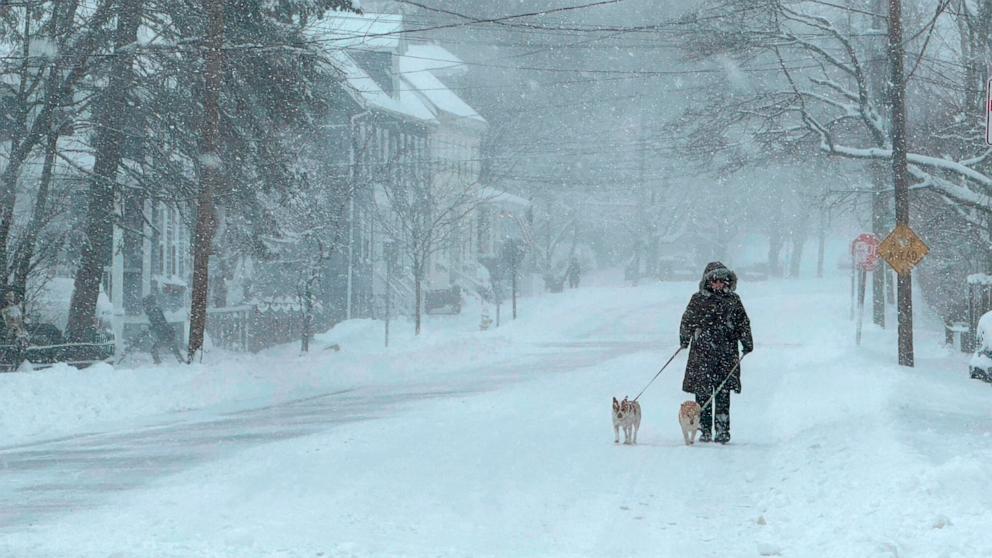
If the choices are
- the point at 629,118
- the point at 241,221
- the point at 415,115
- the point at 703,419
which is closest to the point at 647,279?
the point at 629,118

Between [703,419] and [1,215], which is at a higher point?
[1,215]

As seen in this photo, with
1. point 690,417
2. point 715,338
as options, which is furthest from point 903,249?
point 690,417

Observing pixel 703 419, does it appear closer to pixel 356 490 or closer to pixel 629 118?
pixel 356 490

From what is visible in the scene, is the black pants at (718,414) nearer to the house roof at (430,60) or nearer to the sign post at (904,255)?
the sign post at (904,255)

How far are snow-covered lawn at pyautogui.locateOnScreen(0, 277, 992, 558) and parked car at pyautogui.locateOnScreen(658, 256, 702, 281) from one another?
2408 inches

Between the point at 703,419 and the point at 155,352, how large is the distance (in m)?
15.2

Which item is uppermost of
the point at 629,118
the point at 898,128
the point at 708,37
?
the point at 629,118

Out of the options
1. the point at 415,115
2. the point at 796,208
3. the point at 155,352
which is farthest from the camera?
the point at 796,208

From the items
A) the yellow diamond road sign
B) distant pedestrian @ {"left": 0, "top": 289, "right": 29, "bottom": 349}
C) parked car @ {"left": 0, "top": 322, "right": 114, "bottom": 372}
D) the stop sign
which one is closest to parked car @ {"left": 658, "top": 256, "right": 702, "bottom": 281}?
the stop sign

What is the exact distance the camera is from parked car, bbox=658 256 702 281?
3339 inches

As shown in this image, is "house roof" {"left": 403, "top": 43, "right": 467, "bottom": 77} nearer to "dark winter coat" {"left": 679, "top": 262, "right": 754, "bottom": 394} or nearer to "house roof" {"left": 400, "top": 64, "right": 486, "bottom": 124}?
"house roof" {"left": 400, "top": 64, "right": 486, "bottom": 124}

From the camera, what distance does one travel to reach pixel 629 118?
78812mm

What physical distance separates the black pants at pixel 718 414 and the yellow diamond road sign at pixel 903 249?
1009 centimetres

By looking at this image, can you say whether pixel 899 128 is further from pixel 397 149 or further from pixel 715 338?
pixel 397 149
